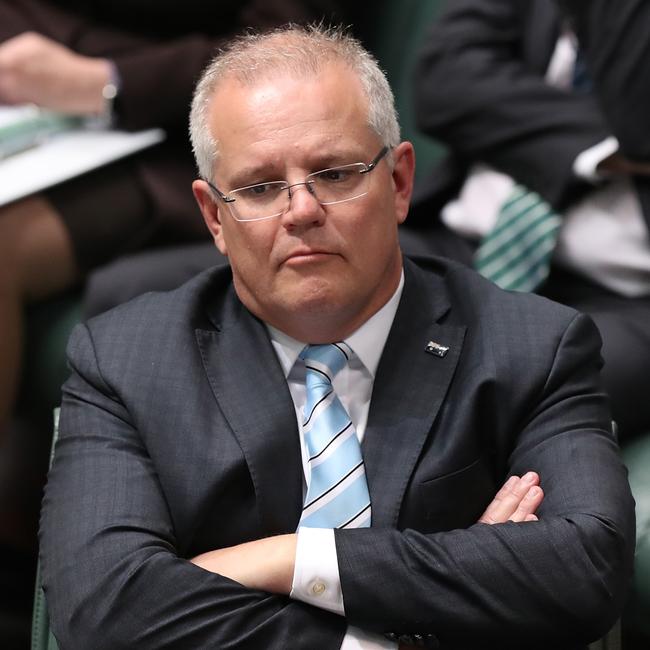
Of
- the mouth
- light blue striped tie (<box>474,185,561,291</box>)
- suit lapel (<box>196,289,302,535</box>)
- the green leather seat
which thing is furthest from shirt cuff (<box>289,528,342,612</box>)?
light blue striped tie (<box>474,185,561,291</box>)

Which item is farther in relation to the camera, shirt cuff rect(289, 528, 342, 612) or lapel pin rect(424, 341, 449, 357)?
lapel pin rect(424, 341, 449, 357)

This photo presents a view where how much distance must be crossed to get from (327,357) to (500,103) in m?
0.98

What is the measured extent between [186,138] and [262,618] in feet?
4.96

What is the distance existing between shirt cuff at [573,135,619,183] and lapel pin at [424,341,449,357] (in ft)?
2.54

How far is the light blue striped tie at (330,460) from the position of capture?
5.40 feet

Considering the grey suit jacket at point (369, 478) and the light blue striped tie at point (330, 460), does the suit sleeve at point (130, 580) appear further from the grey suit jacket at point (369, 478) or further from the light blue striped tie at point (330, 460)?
the light blue striped tie at point (330, 460)

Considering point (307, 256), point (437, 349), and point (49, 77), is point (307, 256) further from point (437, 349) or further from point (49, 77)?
point (49, 77)

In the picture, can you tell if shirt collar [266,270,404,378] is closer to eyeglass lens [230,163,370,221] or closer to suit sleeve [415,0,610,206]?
eyeglass lens [230,163,370,221]

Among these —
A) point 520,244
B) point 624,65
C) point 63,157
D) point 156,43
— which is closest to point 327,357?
point 520,244

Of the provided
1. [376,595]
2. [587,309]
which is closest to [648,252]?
[587,309]

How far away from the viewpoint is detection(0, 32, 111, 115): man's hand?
265 cm

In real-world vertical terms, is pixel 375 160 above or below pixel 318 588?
above

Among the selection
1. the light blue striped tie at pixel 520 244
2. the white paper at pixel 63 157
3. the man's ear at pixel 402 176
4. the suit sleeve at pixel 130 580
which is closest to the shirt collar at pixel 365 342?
the man's ear at pixel 402 176

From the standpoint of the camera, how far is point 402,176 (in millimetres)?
1801
